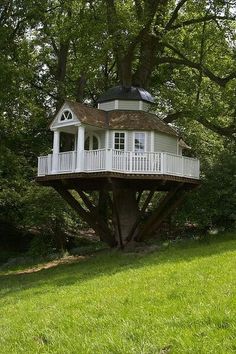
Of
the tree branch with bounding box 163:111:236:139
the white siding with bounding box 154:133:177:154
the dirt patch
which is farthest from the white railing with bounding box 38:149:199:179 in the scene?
the dirt patch

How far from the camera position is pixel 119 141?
23156 millimetres

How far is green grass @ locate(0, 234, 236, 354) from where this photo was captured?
22.7ft

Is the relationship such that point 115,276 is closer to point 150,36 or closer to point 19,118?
point 150,36

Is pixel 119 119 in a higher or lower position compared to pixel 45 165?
higher

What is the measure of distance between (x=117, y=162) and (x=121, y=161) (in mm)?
187

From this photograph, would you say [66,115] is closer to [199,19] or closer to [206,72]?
[206,72]

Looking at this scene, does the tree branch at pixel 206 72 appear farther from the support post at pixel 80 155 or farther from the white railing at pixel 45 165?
the white railing at pixel 45 165

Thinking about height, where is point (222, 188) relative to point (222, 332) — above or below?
above

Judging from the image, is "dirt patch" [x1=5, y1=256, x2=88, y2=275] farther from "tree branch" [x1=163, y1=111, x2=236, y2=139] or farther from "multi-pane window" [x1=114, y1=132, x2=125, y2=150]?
"tree branch" [x1=163, y1=111, x2=236, y2=139]

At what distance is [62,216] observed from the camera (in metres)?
27.2

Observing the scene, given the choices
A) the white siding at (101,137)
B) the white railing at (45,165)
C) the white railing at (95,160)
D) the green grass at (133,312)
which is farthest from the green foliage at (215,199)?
the green grass at (133,312)

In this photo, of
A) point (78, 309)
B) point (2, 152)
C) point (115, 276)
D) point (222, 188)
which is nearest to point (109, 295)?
point (78, 309)

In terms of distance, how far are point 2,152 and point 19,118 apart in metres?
3.60

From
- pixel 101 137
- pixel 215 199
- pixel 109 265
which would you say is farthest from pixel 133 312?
pixel 101 137
